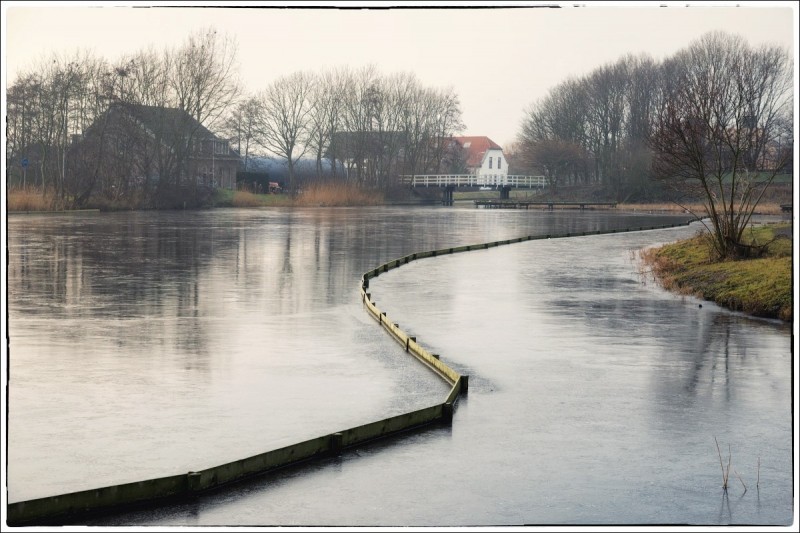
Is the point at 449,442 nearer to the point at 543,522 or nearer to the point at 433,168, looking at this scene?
the point at 543,522

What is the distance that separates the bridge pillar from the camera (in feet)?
320

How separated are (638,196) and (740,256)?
210 ft

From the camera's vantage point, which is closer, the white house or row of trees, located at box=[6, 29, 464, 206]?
row of trees, located at box=[6, 29, 464, 206]

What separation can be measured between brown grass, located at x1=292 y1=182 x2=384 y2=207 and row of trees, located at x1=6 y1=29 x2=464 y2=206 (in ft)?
16.0

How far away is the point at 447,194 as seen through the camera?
3903 inches

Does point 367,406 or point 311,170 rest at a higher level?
point 311,170

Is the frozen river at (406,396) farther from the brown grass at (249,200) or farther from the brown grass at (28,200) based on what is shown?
the brown grass at (249,200)

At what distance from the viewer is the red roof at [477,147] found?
437 feet

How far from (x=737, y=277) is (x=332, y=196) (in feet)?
200

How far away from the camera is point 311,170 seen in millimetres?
98438

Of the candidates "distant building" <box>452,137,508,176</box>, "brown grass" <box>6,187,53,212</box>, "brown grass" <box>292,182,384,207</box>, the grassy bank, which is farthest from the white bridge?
the grassy bank

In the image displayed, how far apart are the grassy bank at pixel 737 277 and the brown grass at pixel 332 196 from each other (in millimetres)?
53046

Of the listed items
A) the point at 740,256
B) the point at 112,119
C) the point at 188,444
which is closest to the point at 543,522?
the point at 188,444

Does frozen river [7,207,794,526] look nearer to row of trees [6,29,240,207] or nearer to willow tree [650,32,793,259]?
willow tree [650,32,793,259]
